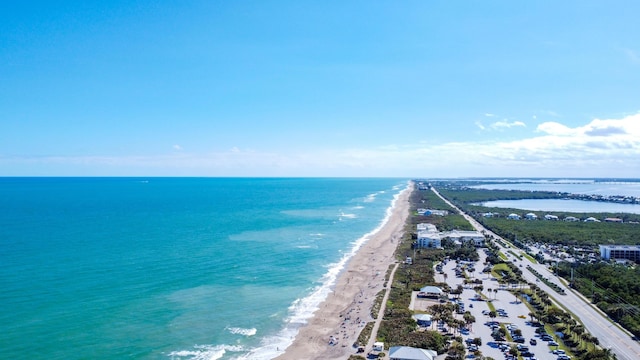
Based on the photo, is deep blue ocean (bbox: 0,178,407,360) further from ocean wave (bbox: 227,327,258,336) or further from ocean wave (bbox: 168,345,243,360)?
ocean wave (bbox: 227,327,258,336)

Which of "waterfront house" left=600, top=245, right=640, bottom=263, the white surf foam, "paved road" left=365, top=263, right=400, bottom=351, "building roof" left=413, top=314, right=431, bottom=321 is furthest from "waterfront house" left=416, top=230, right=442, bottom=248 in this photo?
"building roof" left=413, top=314, right=431, bottom=321

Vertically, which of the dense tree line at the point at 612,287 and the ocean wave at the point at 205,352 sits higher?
the dense tree line at the point at 612,287

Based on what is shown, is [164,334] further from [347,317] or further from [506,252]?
[506,252]

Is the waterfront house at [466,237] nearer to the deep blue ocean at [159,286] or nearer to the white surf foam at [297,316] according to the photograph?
the deep blue ocean at [159,286]

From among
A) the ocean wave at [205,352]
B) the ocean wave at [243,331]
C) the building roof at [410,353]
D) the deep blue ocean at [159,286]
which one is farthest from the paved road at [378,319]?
the ocean wave at [205,352]

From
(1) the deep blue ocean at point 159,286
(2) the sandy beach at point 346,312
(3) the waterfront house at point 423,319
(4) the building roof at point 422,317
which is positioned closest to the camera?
(2) the sandy beach at point 346,312

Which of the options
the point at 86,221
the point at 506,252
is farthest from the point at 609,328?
the point at 86,221
